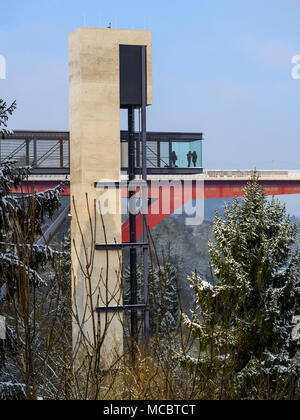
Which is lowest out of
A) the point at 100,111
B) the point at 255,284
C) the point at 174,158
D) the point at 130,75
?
the point at 255,284

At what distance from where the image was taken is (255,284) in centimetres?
1669

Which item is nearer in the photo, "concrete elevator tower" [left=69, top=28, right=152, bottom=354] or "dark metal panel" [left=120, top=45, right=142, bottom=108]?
"concrete elevator tower" [left=69, top=28, right=152, bottom=354]

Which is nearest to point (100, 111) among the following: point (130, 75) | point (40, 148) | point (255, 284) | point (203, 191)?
point (130, 75)

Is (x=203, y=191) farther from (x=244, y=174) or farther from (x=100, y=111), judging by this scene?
(x=100, y=111)

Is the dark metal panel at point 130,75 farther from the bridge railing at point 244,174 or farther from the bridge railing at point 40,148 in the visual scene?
the bridge railing at point 244,174

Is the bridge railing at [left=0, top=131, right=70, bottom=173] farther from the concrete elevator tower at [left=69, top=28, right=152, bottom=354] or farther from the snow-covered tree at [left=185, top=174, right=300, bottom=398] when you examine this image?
the snow-covered tree at [left=185, top=174, right=300, bottom=398]

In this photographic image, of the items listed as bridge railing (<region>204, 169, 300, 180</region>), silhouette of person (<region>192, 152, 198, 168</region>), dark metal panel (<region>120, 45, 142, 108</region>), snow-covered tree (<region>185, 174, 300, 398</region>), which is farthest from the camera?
bridge railing (<region>204, 169, 300, 180</region>)

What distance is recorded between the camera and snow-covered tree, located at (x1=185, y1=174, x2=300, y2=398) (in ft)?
52.0

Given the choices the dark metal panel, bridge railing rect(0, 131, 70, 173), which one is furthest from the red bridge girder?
the dark metal panel

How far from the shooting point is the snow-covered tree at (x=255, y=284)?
15852 mm

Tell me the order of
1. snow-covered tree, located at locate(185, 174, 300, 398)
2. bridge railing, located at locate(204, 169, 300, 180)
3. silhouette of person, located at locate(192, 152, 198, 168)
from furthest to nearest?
bridge railing, located at locate(204, 169, 300, 180), silhouette of person, located at locate(192, 152, 198, 168), snow-covered tree, located at locate(185, 174, 300, 398)

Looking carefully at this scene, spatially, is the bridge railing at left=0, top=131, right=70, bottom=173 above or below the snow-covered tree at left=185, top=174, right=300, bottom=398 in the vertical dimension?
above

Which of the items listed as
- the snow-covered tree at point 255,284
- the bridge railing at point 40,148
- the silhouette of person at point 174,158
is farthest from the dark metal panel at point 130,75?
the bridge railing at point 40,148
